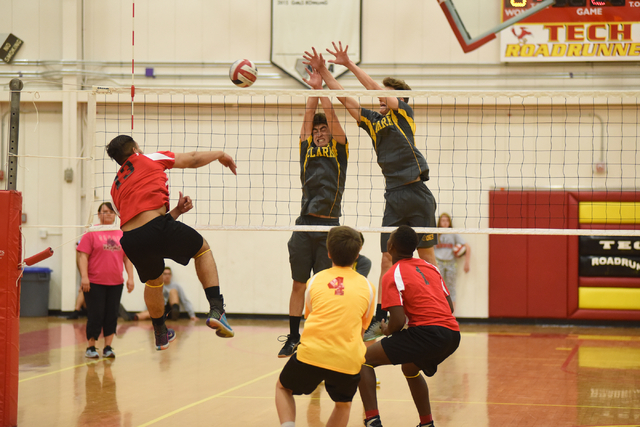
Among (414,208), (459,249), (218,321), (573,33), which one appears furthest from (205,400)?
(573,33)

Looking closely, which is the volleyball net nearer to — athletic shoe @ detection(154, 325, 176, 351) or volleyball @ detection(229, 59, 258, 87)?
volleyball @ detection(229, 59, 258, 87)

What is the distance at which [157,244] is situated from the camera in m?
4.59

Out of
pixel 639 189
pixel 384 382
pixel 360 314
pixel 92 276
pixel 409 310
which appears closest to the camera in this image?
pixel 360 314

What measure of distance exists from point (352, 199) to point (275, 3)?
12.6 feet

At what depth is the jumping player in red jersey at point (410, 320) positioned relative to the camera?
437cm

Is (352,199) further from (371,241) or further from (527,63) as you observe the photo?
(527,63)

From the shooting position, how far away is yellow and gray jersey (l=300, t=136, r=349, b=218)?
608 centimetres

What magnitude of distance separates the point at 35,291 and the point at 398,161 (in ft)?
29.4

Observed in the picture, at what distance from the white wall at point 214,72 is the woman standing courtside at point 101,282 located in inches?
155

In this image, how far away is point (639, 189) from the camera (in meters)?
11.2

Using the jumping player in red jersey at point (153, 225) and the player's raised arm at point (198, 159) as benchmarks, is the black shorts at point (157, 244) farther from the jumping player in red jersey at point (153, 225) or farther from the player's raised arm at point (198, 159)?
the player's raised arm at point (198, 159)

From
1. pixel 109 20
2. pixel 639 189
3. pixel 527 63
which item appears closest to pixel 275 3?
pixel 109 20

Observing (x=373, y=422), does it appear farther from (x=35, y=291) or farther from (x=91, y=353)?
(x=35, y=291)

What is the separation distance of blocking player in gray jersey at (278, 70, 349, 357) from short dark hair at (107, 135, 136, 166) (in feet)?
6.00
